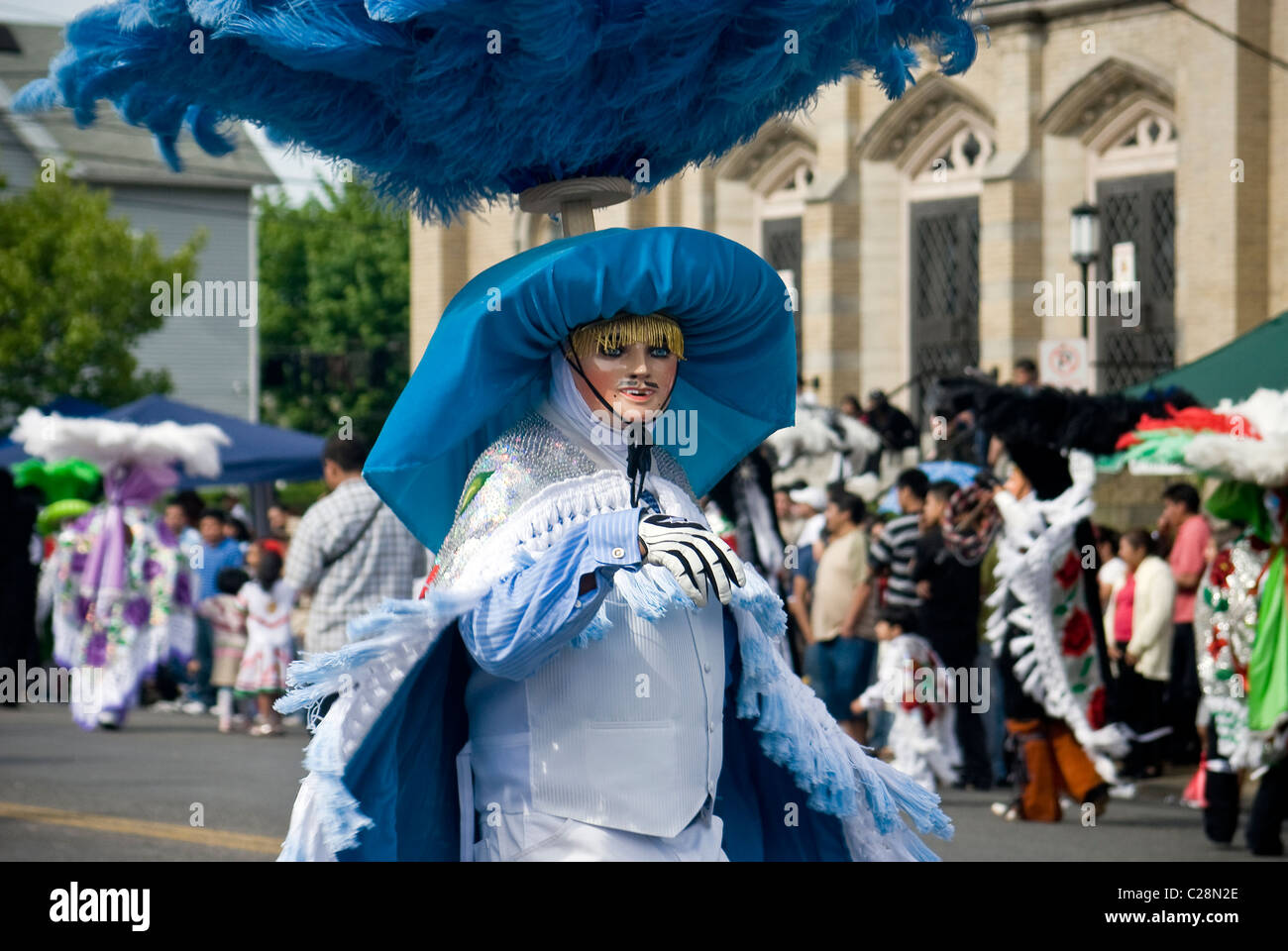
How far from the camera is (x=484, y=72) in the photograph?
388 cm

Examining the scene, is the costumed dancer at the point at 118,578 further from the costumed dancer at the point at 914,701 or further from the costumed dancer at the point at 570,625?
the costumed dancer at the point at 570,625

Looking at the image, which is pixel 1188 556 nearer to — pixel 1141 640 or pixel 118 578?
pixel 1141 640

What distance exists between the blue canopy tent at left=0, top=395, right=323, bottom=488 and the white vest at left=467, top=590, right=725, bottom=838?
16.8 metres

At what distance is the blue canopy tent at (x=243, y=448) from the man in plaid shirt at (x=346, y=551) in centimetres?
987

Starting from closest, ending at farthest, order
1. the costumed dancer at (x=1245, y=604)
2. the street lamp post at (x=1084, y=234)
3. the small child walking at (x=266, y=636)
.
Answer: the costumed dancer at (x=1245, y=604) < the small child walking at (x=266, y=636) < the street lamp post at (x=1084, y=234)

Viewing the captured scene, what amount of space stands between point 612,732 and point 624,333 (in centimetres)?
82

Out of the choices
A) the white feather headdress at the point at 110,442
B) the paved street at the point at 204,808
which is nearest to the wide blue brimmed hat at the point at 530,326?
the paved street at the point at 204,808

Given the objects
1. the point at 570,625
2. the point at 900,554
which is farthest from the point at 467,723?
the point at 900,554

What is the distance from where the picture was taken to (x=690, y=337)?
4184mm

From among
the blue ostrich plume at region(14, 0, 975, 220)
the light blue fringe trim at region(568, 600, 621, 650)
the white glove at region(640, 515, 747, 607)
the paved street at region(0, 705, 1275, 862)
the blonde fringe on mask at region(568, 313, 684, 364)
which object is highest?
the blue ostrich plume at region(14, 0, 975, 220)

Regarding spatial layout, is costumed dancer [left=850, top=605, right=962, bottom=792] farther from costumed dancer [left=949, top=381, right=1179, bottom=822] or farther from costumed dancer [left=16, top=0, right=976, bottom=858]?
costumed dancer [left=16, top=0, right=976, bottom=858]

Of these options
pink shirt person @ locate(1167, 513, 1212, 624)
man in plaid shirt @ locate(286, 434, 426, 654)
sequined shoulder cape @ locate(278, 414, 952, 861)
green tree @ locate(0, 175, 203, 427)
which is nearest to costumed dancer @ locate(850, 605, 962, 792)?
pink shirt person @ locate(1167, 513, 1212, 624)

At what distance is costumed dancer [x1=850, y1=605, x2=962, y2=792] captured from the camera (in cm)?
1145

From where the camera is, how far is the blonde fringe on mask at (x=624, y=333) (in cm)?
398
